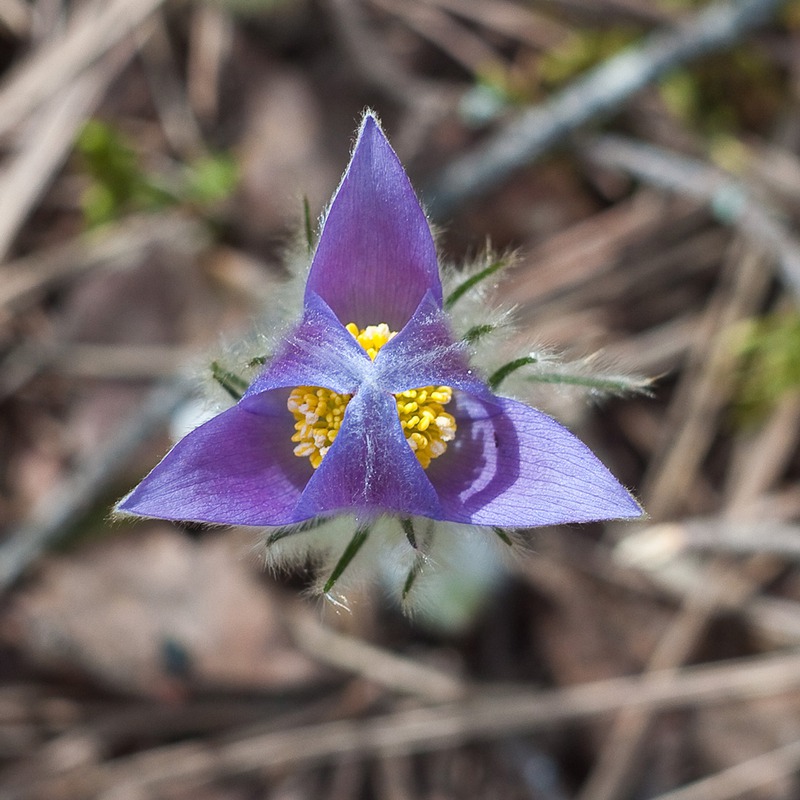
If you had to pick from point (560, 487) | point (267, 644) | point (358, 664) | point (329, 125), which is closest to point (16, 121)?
point (329, 125)

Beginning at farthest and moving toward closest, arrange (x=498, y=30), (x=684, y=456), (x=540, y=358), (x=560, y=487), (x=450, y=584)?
(x=498, y=30)
(x=684, y=456)
(x=450, y=584)
(x=540, y=358)
(x=560, y=487)

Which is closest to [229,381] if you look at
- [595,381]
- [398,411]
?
[398,411]

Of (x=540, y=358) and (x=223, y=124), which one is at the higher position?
(x=223, y=124)

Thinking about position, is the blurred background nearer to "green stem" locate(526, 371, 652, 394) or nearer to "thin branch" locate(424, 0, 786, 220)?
"thin branch" locate(424, 0, 786, 220)

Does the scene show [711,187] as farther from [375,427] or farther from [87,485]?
[87,485]

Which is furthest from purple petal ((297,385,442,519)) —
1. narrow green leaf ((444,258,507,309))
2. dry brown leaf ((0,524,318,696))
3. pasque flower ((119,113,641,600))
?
dry brown leaf ((0,524,318,696))

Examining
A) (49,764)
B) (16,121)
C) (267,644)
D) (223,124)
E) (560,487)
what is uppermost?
(223,124)

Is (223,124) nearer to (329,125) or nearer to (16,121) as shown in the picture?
(329,125)
